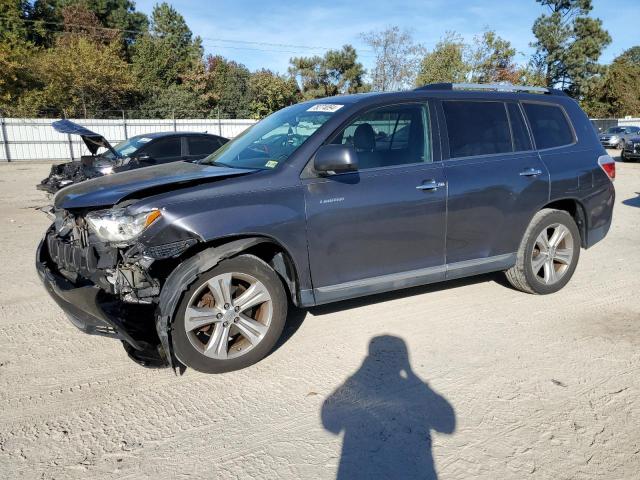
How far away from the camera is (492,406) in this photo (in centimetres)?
309

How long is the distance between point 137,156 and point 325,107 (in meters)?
7.03

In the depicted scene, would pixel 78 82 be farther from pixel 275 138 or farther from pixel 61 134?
pixel 275 138

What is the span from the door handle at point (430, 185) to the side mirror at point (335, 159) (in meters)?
0.72

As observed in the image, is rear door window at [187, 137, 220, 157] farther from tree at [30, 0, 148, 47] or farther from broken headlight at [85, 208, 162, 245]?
tree at [30, 0, 148, 47]

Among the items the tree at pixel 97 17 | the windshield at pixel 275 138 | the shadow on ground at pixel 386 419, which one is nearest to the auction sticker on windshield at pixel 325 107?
the windshield at pixel 275 138

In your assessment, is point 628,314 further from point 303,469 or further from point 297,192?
point 303,469

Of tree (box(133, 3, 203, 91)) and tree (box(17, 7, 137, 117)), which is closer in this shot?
tree (box(17, 7, 137, 117))

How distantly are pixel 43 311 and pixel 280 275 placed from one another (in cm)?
248

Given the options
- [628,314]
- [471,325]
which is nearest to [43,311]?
[471,325]

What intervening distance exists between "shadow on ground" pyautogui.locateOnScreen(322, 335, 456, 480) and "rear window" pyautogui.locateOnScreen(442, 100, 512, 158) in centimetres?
193

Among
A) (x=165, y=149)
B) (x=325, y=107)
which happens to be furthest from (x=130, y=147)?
(x=325, y=107)

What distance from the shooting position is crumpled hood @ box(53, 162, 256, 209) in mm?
3404

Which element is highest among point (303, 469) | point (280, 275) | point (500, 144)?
point (500, 144)

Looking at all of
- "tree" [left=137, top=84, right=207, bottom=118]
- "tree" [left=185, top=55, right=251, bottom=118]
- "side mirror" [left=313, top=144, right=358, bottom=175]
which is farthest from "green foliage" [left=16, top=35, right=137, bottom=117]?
"side mirror" [left=313, top=144, right=358, bottom=175]
